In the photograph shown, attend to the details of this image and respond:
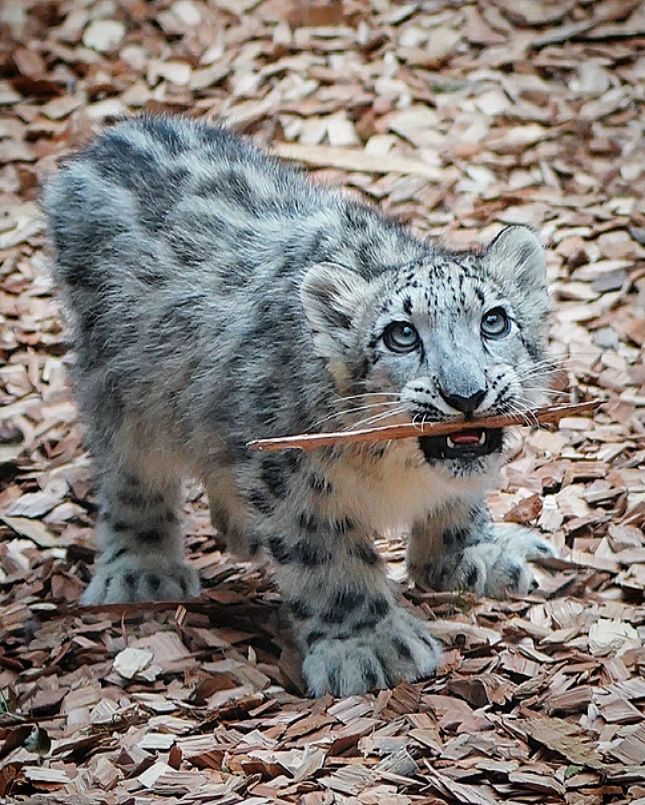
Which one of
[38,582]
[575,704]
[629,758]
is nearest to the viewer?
[629,758]

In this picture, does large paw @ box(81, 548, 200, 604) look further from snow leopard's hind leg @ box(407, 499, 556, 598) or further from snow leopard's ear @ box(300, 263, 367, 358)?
snow leopard's ear @ box(300, 263, 367, 358)

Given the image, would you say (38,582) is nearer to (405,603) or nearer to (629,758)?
(405,603)

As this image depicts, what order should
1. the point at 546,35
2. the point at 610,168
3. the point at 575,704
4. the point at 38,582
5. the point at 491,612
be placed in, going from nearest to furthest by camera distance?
the point at 575,704
the point at 491,612
the point at 38,582
the point at 610,168
the point at 546,35

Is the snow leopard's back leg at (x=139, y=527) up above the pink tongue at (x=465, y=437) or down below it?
below

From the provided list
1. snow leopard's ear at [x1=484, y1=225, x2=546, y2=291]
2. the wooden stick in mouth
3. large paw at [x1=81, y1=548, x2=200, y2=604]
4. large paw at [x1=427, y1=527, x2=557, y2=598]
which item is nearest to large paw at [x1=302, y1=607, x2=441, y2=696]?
large paw at [x1=427, y1=527, x2=557, y2=598]

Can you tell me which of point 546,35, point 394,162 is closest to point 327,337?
point 394,162

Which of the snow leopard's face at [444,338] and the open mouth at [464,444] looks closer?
the snow leopard's face at [444,338]

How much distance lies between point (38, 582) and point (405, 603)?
186 cm

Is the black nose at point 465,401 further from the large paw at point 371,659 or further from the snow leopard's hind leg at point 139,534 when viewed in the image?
the snow leopard's hind leg at point 139,534

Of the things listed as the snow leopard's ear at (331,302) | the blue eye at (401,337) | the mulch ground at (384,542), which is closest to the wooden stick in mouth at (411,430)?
the blue eye at (401,337)

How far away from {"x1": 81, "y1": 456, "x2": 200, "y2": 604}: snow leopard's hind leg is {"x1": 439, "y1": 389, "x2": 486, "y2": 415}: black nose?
2.25m

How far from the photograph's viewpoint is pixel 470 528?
276 inches

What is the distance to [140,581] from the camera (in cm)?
710

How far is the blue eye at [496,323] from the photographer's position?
5.75 metres
